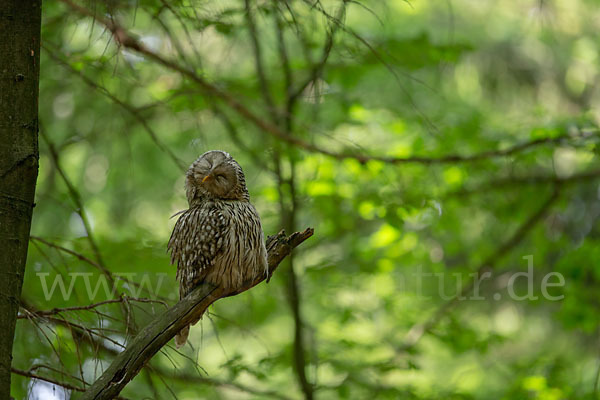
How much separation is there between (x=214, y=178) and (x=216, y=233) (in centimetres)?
23

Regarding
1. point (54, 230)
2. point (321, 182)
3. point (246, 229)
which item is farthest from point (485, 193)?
point (54, 230)

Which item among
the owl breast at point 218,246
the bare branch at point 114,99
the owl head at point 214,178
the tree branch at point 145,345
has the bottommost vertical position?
the tree branch at point 145,345

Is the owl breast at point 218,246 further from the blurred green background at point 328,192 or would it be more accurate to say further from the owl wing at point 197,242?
the blurred green background at point 328,192

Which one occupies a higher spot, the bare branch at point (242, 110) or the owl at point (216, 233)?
the bare branch at point (242, 110)

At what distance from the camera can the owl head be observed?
2680mm

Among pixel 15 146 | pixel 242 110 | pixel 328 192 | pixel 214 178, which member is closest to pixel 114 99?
pixel 214 178

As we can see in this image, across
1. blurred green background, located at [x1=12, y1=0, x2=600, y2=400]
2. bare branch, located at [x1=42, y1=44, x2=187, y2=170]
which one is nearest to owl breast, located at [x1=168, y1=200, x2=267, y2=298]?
blurred green background, located at [x1=12, y1=0, x2=600, y2=400]

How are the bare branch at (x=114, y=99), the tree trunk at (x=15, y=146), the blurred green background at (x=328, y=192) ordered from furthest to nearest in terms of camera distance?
the blurred green background at (x=328, y=192) < the bare branch at (x=114, y=99) < the tree trunk at (x=15, y=146)

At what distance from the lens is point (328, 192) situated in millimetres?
5703

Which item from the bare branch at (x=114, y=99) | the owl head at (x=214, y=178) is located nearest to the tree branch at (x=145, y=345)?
the owl head at (x=214, y=178)

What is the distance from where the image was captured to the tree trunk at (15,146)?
2117mm

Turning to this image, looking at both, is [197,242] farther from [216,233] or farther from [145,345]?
[145,345]

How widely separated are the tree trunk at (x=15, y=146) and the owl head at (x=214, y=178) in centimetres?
68

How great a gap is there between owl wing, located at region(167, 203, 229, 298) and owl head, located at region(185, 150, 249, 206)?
0.21 ft
